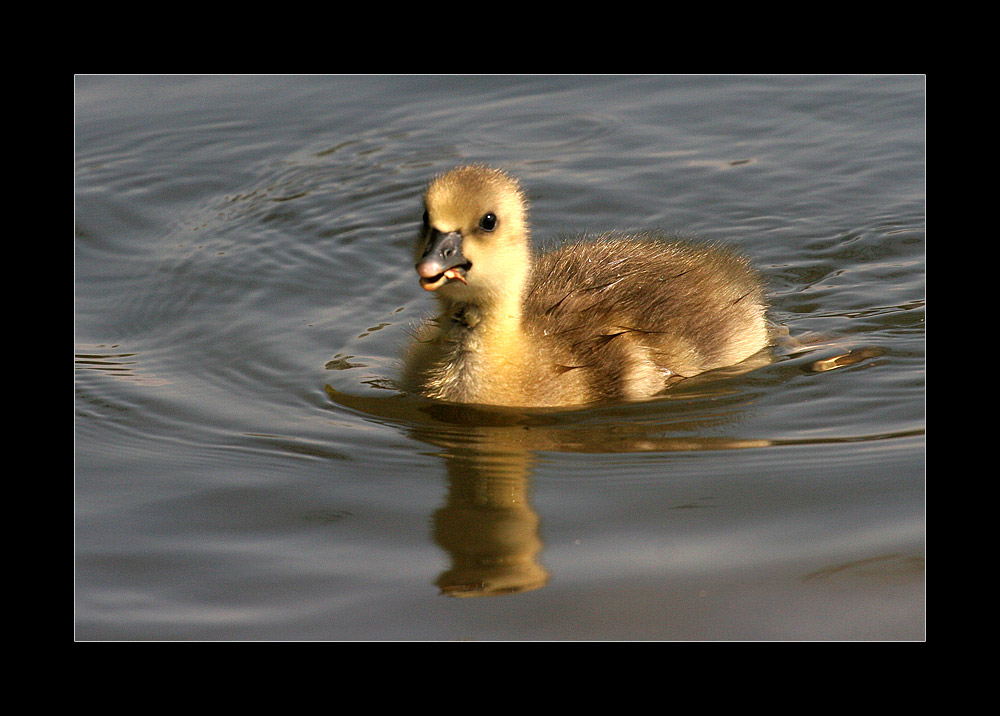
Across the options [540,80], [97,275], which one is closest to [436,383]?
[97,275]

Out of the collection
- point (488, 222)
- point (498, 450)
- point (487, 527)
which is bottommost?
point (487, 527)

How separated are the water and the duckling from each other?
0.40 feet

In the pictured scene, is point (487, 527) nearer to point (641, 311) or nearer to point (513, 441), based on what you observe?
Result: point (513, 441)

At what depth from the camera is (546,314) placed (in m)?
5.61

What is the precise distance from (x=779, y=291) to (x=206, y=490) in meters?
3.51

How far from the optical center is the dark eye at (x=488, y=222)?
5.17m

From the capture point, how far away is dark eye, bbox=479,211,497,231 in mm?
5168

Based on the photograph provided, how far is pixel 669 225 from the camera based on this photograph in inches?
307

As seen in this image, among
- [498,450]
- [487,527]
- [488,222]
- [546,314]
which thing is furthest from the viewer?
[546,314]

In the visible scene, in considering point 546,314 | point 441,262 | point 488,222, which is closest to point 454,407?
point 546,314

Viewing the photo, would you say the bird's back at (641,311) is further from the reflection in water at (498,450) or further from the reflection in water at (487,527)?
the reflection in water at (487,527)

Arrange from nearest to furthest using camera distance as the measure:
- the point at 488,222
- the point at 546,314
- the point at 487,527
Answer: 1. the point at 487,527
2. the point at 488,222
3. the point at 546,314

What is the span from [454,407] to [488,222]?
82 centimetres

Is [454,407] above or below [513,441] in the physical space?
above
